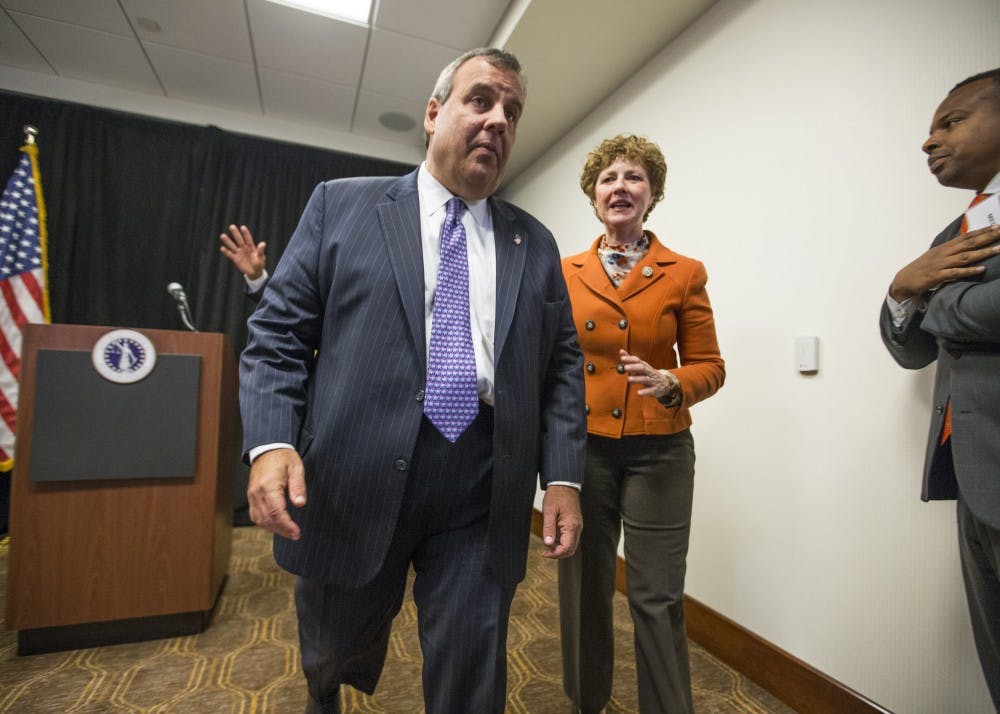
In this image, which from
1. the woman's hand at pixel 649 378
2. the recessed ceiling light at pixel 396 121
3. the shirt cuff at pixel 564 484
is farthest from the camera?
the recessed ceiling light at pixel 396 121

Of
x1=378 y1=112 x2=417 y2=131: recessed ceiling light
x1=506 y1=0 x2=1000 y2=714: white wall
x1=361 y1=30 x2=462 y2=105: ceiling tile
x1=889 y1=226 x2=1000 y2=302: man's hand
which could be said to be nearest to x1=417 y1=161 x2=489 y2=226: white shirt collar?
x1=889 y1=226 x2=1000 y2=302: man's hand

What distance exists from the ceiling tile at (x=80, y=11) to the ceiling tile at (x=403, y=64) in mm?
1376

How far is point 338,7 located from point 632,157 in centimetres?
227

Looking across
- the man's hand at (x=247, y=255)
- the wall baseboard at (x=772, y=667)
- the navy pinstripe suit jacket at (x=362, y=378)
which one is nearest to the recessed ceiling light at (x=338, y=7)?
the man's hand at (x=247, y=255)

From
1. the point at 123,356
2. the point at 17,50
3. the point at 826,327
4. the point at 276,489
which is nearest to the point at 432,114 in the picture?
the point at 276,489

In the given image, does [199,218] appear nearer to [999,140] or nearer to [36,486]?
[36,486]

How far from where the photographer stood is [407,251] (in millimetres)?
898

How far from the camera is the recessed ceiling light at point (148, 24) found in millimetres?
2912

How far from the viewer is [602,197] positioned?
1468mm

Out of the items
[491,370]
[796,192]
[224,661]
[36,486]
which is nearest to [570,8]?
[796,192]

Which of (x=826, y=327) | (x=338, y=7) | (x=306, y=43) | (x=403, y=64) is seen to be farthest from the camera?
(x=403, y=64)

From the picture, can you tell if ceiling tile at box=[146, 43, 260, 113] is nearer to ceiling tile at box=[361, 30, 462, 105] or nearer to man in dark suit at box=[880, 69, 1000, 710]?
ceiling tile at box=[361, 30, 462, 105]

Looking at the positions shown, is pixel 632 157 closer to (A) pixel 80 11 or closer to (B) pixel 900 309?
(B) pixel 900 309

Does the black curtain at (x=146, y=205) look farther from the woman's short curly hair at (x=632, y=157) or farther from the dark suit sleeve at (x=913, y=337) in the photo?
the dark suit sleeve at (x=913, y=337)
